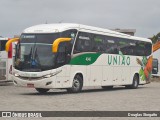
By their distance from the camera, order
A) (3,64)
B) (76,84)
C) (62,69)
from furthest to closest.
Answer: (3,64) < (76,84) < (62,69)

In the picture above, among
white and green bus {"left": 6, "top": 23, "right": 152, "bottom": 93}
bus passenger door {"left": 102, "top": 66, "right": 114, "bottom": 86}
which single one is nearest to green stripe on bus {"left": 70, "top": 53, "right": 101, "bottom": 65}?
white and green bus {"left": 6, "top": 23, "right": 152, "bottom": 93}

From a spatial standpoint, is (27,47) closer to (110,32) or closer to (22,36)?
(22,36)

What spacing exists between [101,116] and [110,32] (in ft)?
48.6

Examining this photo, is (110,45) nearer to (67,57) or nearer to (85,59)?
(85,59)

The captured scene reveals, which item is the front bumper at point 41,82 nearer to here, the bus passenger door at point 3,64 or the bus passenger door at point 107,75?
the bus passenger door at point 107,75

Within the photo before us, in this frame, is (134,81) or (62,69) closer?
(62,69)

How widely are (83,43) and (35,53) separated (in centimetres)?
311

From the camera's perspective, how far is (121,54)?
29234 millimetres

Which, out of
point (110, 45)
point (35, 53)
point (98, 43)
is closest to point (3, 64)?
point (110, 45)

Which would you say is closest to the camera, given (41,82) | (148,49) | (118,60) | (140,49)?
(41,82)

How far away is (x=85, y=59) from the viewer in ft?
81.0

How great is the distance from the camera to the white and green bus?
2205cm

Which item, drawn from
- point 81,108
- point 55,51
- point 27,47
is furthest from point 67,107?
point 27,47

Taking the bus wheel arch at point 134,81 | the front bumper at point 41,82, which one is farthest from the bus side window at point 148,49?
the front bumper at point 41,82
